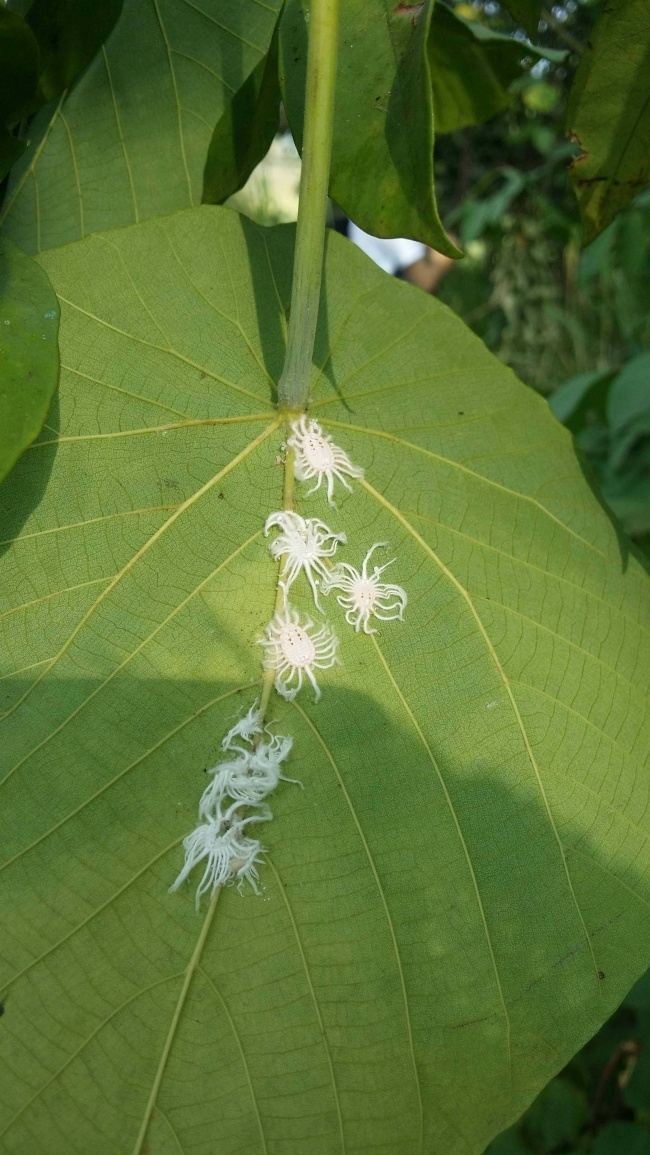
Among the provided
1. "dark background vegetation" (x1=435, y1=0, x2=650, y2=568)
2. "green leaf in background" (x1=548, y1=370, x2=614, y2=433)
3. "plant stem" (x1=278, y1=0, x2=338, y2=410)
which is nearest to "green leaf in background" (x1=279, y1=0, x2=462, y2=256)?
"plant stem" (x1=278, y1=0, x2=338, y2=410)

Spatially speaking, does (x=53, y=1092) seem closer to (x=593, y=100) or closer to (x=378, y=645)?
(x=378, y=645)

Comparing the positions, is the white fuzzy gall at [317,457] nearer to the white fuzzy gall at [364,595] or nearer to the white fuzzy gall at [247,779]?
the white fuzzy gall at [364,595]

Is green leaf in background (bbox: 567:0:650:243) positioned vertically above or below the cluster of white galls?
above

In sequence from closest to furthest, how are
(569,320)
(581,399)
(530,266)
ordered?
(581,399), (569,320), (530,266)

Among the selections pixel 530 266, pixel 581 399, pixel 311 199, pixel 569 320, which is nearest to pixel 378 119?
pixel 311 199

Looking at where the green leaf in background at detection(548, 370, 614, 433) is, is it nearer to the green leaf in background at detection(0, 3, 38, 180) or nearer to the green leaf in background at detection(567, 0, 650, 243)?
the green leaf in background at detection(567, 0, 650, 243)

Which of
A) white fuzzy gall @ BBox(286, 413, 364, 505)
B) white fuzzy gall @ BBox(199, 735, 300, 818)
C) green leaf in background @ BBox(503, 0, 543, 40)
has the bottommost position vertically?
white fuzzy gall @ BBox(199, 735, 300, 818)

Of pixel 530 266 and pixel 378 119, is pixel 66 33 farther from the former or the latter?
pixel 530 266
